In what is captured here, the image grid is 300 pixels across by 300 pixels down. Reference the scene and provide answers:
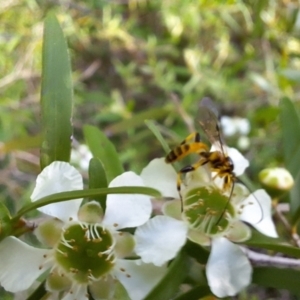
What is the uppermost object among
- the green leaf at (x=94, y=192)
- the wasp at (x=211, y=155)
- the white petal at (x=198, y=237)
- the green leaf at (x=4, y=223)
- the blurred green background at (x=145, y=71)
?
Answer: the green leaf at (x=94, y=192)

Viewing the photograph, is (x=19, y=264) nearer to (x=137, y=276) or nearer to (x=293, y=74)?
(x=137, y=276)

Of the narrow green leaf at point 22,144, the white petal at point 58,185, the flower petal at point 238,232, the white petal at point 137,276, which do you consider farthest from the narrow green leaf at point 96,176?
the narrow green leaf at point 22,144

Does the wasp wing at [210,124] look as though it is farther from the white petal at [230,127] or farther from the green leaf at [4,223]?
the white petal at [230,127]

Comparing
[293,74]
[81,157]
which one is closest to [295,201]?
[293,74]

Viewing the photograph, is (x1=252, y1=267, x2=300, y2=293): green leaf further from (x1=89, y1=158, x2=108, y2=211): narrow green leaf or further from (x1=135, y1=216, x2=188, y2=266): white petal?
(x1=89, y1=158, x2=108, y2=211): narrow green leaf

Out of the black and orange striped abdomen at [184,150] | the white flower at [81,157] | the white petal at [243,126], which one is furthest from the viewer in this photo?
the white petal at [243,126]

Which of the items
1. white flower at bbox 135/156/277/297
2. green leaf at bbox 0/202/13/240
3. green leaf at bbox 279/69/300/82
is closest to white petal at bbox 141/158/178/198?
white flower at bbox 135/156/277/297

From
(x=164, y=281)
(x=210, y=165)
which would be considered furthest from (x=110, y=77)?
(x=164, y=281)
